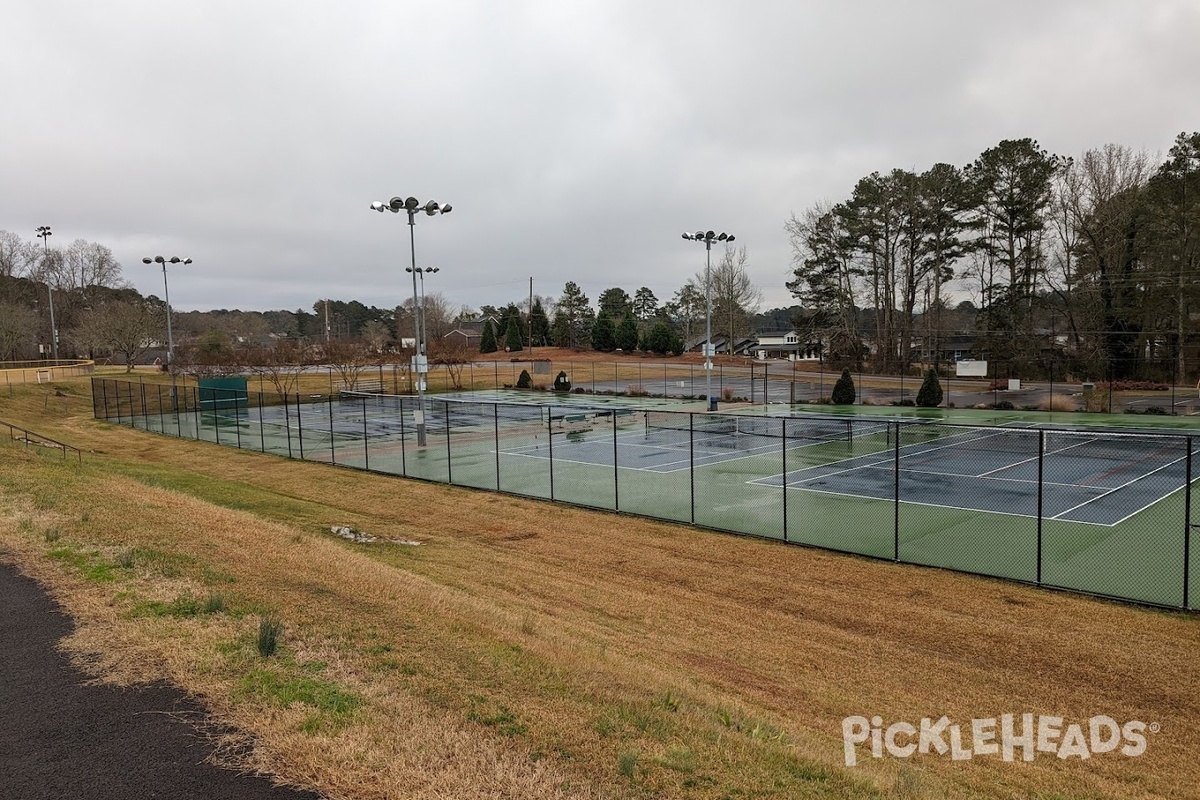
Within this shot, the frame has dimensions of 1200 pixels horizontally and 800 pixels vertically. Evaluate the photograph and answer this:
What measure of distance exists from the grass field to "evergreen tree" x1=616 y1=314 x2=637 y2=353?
81.9 metres

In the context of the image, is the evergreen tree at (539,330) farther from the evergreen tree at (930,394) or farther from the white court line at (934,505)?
the white court line at (934,505)

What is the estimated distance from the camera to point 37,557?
8.84 m

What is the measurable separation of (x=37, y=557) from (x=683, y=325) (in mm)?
126511

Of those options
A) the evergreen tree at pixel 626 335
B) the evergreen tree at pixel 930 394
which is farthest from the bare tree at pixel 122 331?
the evergreen tree at pixel 930 394

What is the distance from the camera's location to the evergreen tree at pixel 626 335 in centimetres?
9695

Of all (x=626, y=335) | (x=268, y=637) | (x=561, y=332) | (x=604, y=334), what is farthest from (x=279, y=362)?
(x=561, y=332)

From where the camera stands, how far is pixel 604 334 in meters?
98.5

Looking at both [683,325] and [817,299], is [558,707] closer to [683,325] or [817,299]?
[817,299]

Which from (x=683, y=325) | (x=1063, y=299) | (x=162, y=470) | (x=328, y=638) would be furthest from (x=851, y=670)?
(x=683, y=325)

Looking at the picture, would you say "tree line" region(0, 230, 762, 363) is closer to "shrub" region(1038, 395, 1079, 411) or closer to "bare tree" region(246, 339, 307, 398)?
"bare tree" region(246, 339, 307, 398)

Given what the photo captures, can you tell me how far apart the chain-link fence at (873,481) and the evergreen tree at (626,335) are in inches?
2349

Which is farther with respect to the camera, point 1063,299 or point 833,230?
point 833,230

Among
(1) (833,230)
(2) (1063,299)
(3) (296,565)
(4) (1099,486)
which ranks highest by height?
(1) (833,230)

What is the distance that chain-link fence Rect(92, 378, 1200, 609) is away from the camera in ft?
44.3
